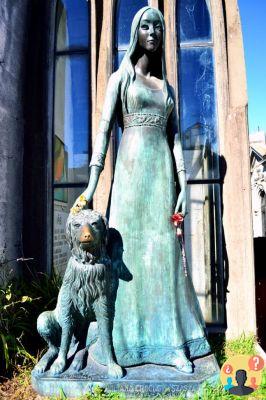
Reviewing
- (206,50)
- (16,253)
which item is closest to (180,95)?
(206,50)

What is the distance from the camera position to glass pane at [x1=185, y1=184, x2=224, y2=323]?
4.98 m

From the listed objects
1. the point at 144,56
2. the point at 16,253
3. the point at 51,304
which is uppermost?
the point at 144,56

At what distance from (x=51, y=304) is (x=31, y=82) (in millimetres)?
3363

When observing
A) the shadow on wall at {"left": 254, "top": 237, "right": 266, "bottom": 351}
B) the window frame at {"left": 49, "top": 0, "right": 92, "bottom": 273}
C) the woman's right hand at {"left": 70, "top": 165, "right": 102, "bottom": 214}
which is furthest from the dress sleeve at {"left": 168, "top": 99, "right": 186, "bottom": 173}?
the shadow on wall at {"left": 254, "top": 237, "right": 266, "bottom": 351}

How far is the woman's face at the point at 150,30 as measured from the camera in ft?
8.86

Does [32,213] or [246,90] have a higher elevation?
[246,90]

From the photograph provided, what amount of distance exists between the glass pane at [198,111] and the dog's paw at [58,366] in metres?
3.41

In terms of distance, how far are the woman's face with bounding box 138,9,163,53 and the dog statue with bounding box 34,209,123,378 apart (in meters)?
1.45

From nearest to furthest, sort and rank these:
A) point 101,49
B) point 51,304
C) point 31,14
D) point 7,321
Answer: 1. point 7,321
2. point 51,304
3. point 101,49
4. point 31,14

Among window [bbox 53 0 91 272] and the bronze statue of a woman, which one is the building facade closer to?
window [bbox 53 0 91 272]

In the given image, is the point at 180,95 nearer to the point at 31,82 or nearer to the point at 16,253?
the point at 31,82

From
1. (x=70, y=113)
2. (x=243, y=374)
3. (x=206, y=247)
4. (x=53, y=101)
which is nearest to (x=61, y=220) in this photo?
(x=70, y=113)

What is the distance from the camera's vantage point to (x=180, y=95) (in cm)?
525

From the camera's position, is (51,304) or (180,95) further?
(180,95)
